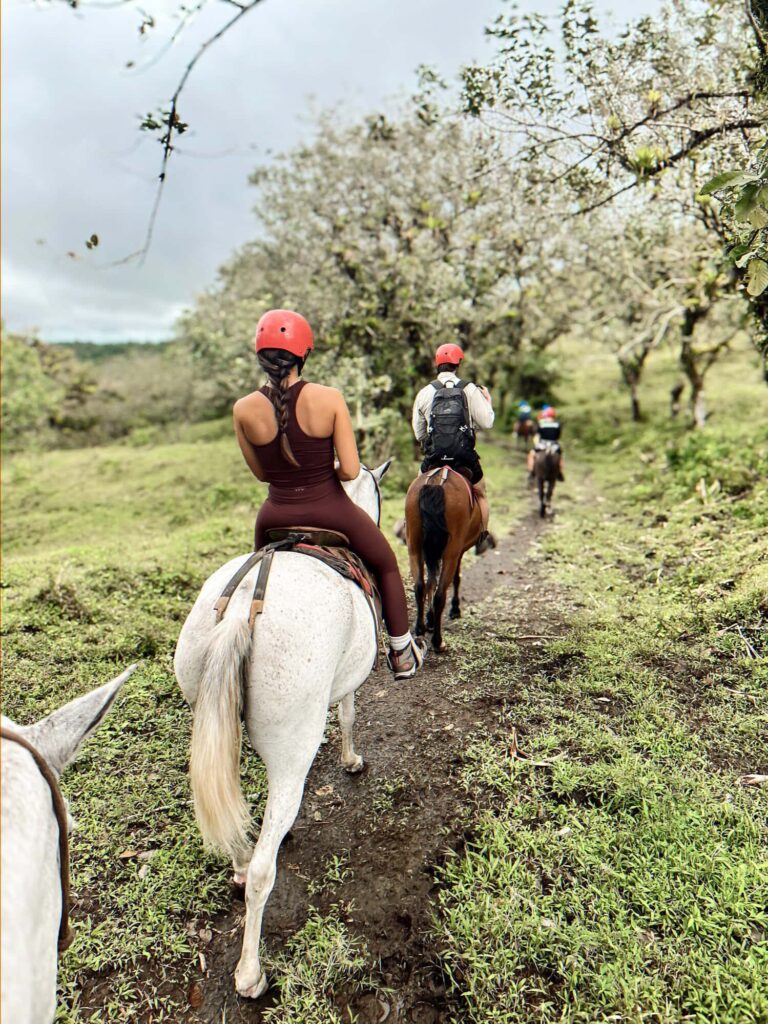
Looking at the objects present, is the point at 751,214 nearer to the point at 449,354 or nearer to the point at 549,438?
the point at 449,354

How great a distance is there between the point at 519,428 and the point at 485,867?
Result: 20031mm

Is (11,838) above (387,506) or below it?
above

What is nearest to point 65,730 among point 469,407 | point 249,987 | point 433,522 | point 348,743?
point 249,987

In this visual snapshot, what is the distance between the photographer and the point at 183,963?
9.34 feet

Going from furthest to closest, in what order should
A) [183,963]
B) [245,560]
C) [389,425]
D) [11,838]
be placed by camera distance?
[389,425] → [245,560] → [183,963] → [11,838]

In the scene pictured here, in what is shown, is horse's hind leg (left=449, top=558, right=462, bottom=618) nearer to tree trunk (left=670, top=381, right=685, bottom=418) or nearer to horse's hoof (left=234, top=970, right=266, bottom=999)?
horse's hoof (left=234, top=970, right=266, bottom=999)

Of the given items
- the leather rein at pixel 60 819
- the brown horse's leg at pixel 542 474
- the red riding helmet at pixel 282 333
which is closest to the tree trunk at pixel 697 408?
the brown horse's leg at pixel 542 474

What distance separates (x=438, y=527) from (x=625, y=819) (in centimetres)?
289

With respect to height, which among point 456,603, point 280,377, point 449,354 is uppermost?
point 449,354

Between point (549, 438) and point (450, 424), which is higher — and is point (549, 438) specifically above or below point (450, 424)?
below

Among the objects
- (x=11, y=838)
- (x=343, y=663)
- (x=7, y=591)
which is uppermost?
(x=11, y=838)

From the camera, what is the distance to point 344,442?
3.23 meters

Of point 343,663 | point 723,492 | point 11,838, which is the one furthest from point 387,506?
point 11,838

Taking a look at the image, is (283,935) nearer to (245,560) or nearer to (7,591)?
(245,560)
